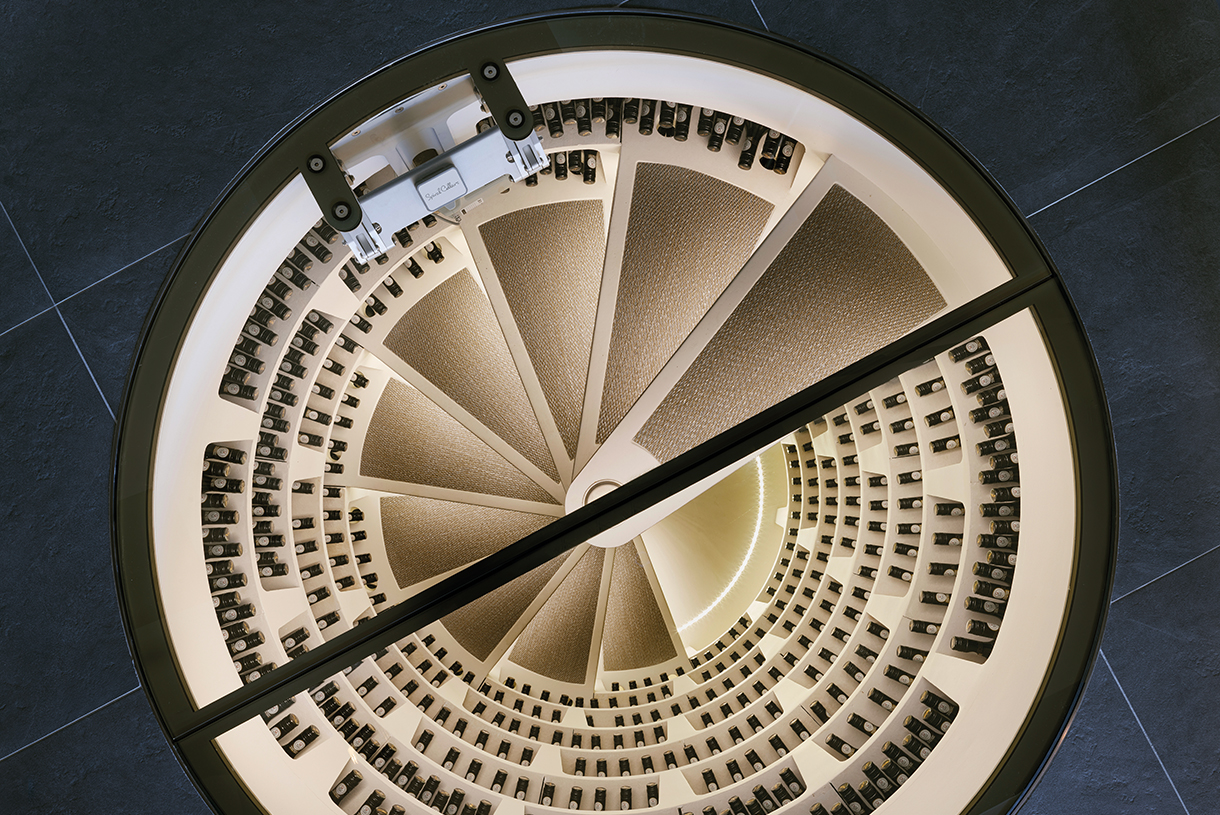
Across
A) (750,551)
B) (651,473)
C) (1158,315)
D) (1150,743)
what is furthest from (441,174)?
(750,551)

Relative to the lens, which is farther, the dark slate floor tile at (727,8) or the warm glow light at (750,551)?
the warm glow light at (750,551)

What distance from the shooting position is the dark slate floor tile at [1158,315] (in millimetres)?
6254

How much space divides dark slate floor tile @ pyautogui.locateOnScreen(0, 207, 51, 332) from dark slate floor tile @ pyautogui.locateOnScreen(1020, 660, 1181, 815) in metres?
11.3

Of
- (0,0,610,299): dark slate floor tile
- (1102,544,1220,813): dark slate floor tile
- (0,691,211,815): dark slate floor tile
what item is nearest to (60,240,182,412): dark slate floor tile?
(0,0,610,299): dark slate floor tile

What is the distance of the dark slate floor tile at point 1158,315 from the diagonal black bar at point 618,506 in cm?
440

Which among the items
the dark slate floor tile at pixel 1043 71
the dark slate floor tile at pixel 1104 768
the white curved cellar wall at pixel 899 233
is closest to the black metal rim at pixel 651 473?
the white curved cellar wall at pixel 899 233

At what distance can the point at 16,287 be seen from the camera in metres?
6.38

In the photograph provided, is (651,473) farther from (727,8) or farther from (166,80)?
(166,80)

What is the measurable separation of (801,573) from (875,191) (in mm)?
7116

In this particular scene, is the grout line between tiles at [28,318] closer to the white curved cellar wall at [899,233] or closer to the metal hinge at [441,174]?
the white curved cellar wall at [899,233]

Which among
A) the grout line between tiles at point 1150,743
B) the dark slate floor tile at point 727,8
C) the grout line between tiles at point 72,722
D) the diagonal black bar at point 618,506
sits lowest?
the grout line between tiles at point 1150,743

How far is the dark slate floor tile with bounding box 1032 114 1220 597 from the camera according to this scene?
20.5 feet

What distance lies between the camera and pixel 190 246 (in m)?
3.82

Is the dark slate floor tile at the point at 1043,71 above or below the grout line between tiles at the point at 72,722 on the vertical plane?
above
